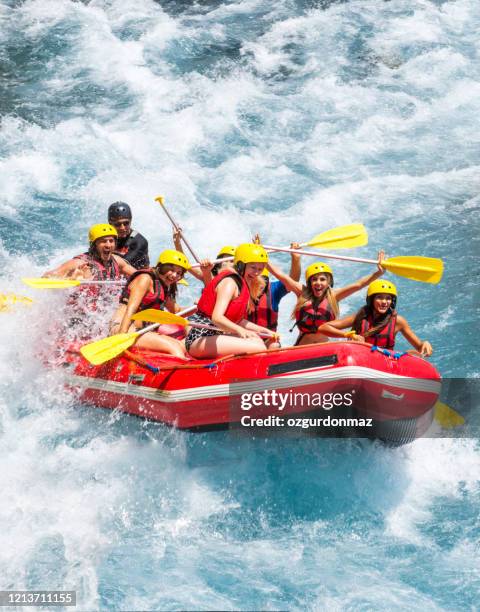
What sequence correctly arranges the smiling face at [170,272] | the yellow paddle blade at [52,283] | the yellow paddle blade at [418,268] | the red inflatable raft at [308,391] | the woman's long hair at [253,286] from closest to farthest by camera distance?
the red inflatable raft at [308,391] → the woman's long hair at [253,286] → the smiling face at [170,272] → the yellow paddle blade at [418,268] → the yellow paddle blade at [52,283]

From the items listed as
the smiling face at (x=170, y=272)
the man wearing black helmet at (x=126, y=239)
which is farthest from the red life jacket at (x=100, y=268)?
the smiling face at (x=170, y=272)

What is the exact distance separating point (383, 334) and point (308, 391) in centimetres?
89

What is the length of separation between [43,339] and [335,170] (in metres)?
6.44

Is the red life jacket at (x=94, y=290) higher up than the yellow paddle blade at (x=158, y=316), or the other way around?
the yellow paddle blade at (x=158, y=316)

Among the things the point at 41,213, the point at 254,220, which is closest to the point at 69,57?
the point at 41,213

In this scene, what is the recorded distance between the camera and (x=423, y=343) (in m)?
6.18

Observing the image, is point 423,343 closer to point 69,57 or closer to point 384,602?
point 384,602

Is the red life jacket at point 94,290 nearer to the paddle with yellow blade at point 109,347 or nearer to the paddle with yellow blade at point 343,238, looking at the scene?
the paddle with yellow blade at point 109,347

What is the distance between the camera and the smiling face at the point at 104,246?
708 centimetres

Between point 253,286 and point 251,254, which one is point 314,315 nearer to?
point 253,286

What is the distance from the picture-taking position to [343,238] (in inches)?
289

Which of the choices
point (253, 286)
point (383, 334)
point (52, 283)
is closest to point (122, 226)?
point (52, 283)

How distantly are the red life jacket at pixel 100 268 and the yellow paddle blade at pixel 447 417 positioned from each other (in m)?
2.92

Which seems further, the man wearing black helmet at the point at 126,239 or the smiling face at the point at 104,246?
the man wearing black helmet at the point at 126,239
